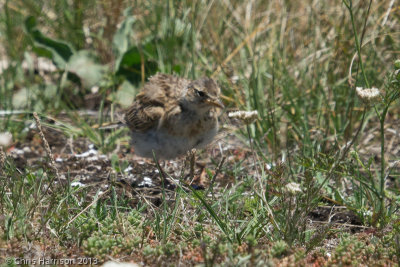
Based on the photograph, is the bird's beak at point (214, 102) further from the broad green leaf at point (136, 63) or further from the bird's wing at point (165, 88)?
the broad green leaf at point (136, 63)

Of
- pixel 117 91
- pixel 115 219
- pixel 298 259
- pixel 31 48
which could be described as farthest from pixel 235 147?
pixel 31 48

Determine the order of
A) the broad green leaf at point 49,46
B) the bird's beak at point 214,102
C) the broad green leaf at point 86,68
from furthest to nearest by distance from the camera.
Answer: the broad green leaf at point 49,46, the broad green leaf at point 86,68, the bird's beak at point 214,102

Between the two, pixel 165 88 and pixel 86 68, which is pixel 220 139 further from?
pixel 86 68

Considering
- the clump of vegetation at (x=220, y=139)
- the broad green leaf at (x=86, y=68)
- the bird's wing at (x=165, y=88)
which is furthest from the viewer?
the broad green leaf at (x=86, y=68)

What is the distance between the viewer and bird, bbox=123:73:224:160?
4.79 m

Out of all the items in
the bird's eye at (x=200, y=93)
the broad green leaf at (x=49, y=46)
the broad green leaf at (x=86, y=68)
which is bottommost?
the broad green leaf at (x=86, y=68)

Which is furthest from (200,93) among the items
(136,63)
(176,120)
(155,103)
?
(136,63)

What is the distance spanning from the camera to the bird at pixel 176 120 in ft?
15.7

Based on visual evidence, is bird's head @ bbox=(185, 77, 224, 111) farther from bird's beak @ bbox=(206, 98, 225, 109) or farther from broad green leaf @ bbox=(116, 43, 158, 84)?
broad green leaf @ bbox=(116, 43, 158, 84)

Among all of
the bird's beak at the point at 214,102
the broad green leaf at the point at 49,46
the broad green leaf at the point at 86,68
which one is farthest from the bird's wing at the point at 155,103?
the broad green leaf at the point at 49,46

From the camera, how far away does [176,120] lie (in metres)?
4.83

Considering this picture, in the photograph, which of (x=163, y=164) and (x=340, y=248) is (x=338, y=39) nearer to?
(x=163, y=164)

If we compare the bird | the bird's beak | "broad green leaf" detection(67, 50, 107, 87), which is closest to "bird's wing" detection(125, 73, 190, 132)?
the bird

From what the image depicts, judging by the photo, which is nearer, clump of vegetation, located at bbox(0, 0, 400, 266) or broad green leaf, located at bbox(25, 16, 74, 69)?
clump of vegetation, located at bbox(0, 0, 400, 266)
